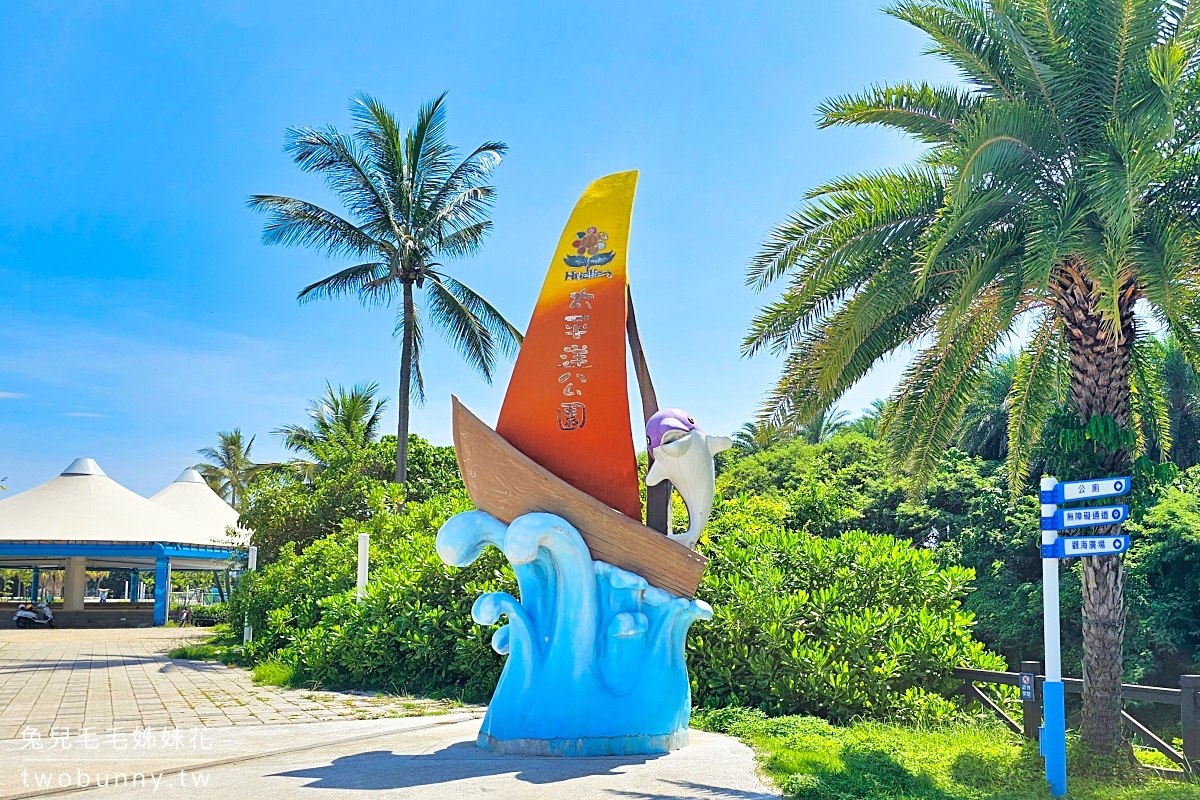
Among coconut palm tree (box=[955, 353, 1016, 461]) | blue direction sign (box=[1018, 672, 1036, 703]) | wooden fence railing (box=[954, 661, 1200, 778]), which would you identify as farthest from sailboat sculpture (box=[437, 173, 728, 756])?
coconut palm tree (box=[955, 353, 1016, 461])

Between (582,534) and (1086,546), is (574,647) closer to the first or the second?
(582,534)

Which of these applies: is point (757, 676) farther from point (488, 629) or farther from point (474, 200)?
point (474, 200)

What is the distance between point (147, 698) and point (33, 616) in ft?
79.0

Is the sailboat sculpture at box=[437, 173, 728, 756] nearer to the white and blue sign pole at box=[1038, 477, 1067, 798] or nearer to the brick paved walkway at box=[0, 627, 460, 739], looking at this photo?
the white and blue sign pole at box=[1038, 477, 1067, 798]

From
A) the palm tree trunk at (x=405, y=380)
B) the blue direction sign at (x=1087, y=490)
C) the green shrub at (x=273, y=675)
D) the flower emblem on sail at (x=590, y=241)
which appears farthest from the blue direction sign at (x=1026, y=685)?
the palm tree trunk at (x=405, y=380)

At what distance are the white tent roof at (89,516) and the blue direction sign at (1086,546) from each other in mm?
31350

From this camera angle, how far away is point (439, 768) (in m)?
7.60

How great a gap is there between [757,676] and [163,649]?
16.0 m

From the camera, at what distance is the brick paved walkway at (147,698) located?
10641 millimetres

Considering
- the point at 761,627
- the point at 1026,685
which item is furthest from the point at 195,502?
the point at 1026,685

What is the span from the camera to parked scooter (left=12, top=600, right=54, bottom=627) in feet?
106

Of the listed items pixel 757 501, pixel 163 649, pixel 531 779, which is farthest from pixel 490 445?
pixel 163 649

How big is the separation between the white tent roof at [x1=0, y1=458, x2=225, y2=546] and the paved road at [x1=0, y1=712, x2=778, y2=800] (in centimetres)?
2593

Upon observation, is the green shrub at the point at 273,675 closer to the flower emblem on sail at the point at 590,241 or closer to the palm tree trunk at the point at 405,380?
the palm tree trunk at the point at 405,380
